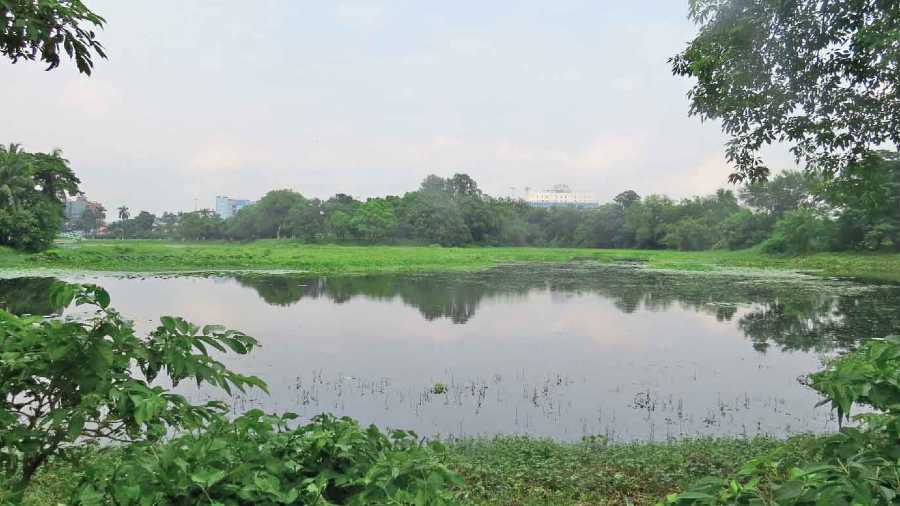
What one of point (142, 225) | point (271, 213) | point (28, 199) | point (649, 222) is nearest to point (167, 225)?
point (142, 225)

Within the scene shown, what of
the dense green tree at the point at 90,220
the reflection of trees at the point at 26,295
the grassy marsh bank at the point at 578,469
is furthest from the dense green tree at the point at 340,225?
the grassy marsh bank at the point at 578,469

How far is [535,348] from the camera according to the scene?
36.0 ft

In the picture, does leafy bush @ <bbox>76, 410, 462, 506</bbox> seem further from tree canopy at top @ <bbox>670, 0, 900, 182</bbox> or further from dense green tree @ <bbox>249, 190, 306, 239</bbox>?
dense green tree @ <bbox>249, 190, 306, 239</bbox>

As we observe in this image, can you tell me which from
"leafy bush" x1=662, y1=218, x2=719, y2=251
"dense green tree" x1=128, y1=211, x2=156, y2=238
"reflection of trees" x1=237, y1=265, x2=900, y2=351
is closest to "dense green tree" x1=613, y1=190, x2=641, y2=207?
"leafy bush" x1=662, y1=218, x2=719, y2=251

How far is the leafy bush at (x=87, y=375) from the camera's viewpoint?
1.46 meters

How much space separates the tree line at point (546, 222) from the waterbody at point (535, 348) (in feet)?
67.3

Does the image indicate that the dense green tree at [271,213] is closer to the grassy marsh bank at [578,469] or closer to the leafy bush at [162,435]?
the grassy marsh bank at [578,469]

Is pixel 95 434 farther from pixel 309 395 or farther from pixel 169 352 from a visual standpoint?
pixel 309 395

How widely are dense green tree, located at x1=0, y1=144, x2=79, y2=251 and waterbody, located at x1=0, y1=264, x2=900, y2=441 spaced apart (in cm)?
1324

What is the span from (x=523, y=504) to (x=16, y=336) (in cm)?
320

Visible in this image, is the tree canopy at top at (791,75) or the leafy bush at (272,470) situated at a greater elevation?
the tree canopy at top at (791,75)

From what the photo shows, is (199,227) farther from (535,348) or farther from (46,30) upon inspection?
(46,30)

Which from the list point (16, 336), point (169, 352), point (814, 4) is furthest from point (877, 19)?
point (16, 336)

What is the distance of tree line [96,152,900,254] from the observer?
1583 inches
